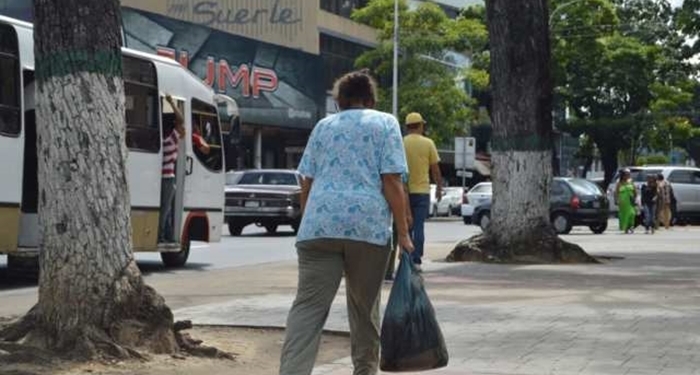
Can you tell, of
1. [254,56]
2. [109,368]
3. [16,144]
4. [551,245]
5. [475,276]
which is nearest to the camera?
[109,368]

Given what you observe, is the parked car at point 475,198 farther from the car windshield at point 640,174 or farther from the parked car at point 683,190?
the car windshield at point 640,174

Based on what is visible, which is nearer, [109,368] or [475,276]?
[109,368]

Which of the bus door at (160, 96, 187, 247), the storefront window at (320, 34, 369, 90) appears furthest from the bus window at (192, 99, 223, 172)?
the storefront window at (320, 34, 369, 90)

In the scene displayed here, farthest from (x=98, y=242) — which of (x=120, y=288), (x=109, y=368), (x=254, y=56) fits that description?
(x=254, y=56)

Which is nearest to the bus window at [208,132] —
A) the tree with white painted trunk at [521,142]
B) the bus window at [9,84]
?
the tree with white painted trunk at [521,142]

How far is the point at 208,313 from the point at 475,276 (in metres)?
5.20

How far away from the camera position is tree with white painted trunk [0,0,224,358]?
820cm

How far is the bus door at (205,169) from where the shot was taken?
17891 millimetres

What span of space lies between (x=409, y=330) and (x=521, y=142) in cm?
1146

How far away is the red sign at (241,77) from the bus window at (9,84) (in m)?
30.7

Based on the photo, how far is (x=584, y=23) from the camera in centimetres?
5622

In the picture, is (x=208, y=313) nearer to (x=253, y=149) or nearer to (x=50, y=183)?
(x=50, y=183)

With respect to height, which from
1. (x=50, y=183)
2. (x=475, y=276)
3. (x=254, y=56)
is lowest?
(x=475, y=276)

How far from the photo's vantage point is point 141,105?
16.4 meters
